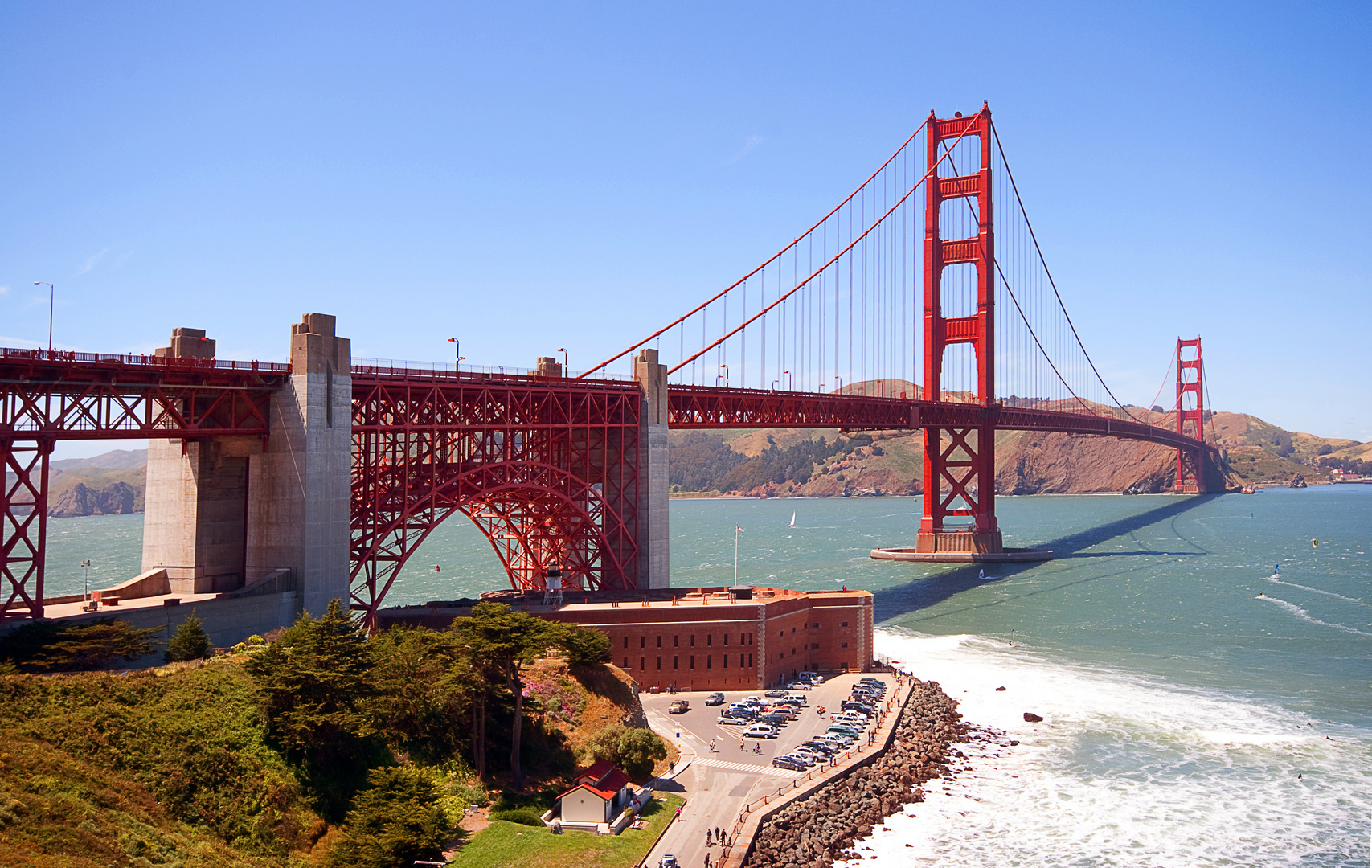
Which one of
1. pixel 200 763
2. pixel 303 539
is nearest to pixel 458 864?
pixel 200 763

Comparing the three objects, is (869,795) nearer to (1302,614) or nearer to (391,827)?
(391,827)

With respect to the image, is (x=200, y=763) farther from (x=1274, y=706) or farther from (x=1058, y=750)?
(x=1274, y=706)

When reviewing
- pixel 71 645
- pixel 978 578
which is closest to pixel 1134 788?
pixel 71 645

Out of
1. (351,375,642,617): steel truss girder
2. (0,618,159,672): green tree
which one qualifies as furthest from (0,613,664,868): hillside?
(351,375,642,617): steel truss girder

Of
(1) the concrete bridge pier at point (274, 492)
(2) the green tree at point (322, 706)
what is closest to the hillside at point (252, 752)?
(2) the green tree at point (322, 706)

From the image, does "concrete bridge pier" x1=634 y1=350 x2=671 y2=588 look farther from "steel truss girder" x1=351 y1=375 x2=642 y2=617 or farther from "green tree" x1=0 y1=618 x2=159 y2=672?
"green tree" x1=0 y1=618 x2=159 y2=672

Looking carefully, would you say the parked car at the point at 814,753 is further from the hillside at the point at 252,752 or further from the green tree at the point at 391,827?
the green tree at the point at 391,827
